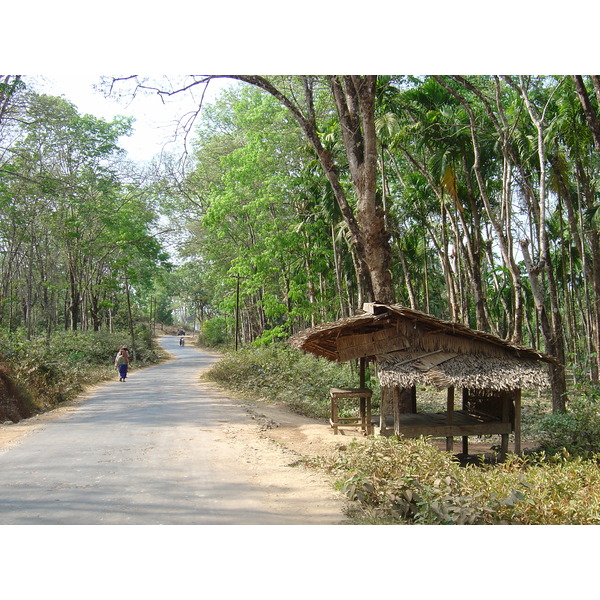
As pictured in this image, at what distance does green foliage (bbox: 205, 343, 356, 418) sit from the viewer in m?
14.0

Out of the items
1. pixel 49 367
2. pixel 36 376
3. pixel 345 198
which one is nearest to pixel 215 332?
pixel 49 367

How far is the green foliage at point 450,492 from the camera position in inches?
202

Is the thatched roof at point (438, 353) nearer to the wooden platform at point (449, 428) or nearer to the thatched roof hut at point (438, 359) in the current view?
the thatched roof hut at point (438, 359)

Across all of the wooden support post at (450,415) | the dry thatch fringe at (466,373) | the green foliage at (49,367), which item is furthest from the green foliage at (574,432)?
the green foliage at (49,367)

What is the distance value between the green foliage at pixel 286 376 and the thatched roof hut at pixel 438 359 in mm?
4425

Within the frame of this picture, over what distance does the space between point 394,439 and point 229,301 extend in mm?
17961

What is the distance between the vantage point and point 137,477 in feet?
21.4

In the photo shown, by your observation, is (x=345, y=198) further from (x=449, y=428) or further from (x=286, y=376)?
(x=286, y=376)

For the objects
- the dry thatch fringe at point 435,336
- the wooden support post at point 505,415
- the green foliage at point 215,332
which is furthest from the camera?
the green foliage at point 215,332

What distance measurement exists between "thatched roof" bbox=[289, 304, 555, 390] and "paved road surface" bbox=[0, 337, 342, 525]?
98.5 inches

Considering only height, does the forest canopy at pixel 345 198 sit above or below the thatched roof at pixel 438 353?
above

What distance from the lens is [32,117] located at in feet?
50.4

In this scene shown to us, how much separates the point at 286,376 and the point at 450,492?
35.0 ft

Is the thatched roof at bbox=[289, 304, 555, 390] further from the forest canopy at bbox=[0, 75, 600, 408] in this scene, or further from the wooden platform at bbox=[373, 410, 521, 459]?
the forest canopy at bbox=[0, 75, 600, 408]
